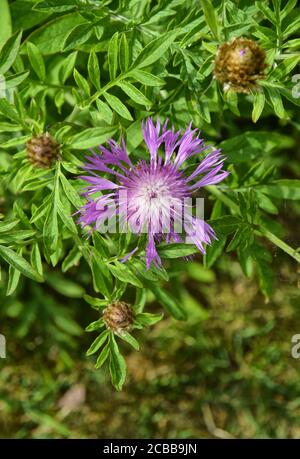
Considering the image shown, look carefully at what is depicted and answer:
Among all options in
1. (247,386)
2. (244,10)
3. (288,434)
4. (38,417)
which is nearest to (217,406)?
(247,386)

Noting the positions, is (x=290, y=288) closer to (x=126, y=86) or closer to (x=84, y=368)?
(x=84, y=368)

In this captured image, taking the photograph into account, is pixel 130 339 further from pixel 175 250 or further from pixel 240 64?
pixel 240 64

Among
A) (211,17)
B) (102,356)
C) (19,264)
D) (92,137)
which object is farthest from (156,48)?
(102,356)

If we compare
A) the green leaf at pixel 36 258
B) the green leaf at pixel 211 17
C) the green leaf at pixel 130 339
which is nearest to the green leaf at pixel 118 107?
the green leaf at pixel 211 17

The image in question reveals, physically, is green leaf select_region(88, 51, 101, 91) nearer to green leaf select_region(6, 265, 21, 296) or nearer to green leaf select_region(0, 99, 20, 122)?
green leaf select_region(0, 99, 20, 122)


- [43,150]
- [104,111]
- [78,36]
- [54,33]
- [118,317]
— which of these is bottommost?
[118,317]
